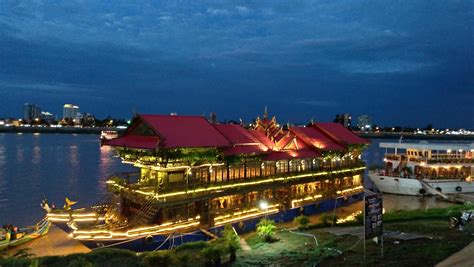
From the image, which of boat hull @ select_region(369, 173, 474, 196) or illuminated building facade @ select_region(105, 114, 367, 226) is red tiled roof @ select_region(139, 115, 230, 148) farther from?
boat hull @ select_region(369, 173, 474, 196)

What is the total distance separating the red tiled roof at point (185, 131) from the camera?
23844 millimetres

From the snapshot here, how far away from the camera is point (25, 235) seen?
79.8 feet

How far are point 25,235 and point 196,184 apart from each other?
11.2m

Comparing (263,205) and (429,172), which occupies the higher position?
(429,172)

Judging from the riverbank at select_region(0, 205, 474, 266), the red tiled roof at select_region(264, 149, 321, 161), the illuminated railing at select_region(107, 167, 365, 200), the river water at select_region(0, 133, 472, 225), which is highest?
the red tiled roof at select_region(264, 149, 321, 161)

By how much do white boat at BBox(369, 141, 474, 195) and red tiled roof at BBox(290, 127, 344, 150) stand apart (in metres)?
14.0

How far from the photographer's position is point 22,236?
78.8 feet

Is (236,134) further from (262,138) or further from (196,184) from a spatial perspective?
(196,184)

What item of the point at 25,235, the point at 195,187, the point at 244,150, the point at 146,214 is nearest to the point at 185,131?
the point at 195,187

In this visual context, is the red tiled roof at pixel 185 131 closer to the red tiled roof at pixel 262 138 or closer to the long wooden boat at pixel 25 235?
the red tiled roof at pixel 262 138

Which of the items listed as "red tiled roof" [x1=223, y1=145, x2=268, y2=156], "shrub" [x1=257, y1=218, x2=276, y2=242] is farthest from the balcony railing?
"shrub" [x1=257, y1=218, x2=276, y2=242]

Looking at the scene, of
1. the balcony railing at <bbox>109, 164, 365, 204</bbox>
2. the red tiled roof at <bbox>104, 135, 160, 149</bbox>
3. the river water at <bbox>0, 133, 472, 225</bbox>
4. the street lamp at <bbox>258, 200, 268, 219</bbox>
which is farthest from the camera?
the river water at <bbox>0, 133, 472, 225</bbox>

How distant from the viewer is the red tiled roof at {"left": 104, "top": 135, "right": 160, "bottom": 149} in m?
23.4

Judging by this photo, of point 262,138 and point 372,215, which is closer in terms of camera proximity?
point 372,215
